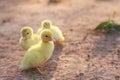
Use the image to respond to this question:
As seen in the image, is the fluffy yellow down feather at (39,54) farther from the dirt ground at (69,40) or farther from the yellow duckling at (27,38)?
the yellow duckling at (27,38)

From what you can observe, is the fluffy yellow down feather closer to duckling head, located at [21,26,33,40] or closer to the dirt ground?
the dirt ground

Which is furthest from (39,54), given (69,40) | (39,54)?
(69,40)

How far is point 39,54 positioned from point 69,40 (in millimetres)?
1255

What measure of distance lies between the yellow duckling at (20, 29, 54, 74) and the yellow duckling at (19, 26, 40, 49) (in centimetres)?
33

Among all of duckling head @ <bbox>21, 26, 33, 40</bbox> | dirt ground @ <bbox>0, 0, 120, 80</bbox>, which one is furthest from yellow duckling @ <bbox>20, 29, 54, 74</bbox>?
duckling head @ <bbox>21, 26, 33, 40</bbox>

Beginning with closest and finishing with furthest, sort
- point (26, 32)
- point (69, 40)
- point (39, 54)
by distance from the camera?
point (39, 54) → point (26, 32) → point (69, 40)

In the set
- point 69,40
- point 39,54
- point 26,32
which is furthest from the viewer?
point 69,40

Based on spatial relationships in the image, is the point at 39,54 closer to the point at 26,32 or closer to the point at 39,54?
the point at 39,54

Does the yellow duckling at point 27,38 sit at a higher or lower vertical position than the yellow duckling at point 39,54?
higher

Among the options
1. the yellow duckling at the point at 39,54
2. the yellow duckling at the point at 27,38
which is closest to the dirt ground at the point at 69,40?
the yellow duckling at the point at 39,54

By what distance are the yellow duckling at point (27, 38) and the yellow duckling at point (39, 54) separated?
331 mm

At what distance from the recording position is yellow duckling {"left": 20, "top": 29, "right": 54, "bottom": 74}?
166 inches

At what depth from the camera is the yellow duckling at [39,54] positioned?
13.8 ft

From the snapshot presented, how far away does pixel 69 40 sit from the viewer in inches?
213
